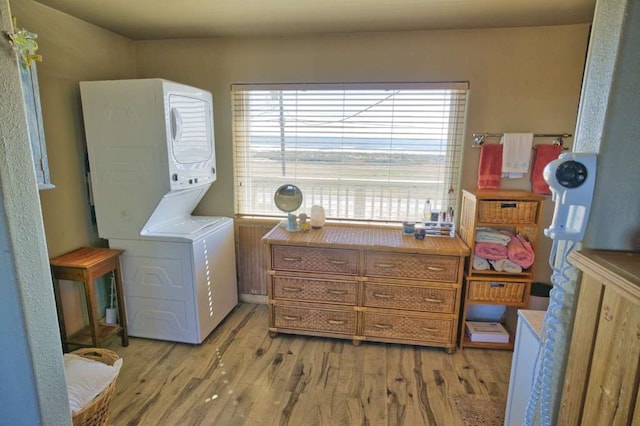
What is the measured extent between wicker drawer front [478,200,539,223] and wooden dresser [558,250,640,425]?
1517mm

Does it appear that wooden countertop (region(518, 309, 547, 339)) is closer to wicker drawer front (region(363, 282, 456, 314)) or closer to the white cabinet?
the white cabinet

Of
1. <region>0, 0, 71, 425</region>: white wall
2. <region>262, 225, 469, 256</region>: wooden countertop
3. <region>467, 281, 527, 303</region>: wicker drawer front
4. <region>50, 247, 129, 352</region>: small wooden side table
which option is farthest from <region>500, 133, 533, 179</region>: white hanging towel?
<region>50, 247, 129, 352</region>: small wooden side table

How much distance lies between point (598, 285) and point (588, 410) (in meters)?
0.31

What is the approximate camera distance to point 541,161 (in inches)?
100

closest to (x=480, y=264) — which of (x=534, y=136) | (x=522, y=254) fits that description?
(x=522, y=254)

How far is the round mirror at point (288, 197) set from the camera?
2.81 metres

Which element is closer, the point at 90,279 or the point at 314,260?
the point at 90,279

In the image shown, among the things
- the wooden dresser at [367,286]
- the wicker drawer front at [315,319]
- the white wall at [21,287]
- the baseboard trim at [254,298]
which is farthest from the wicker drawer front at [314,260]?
the white wall at [21,287]

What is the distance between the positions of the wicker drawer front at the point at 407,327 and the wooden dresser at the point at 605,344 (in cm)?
149

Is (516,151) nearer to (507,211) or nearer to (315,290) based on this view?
(507,211)

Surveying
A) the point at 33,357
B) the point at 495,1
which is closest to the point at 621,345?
the point at 33,357

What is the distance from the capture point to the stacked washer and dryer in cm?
226

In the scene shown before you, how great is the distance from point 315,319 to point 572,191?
79.0 inches

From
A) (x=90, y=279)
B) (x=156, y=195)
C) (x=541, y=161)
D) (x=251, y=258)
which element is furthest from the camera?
(x=251, y=258)
